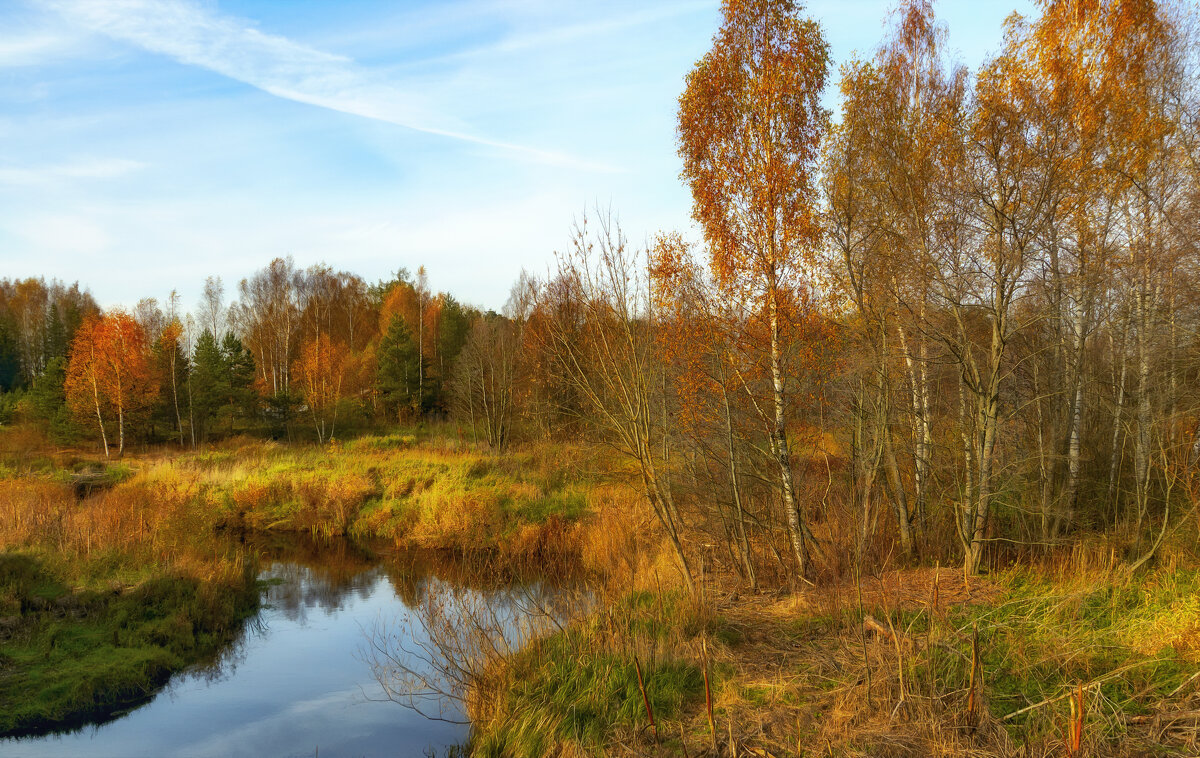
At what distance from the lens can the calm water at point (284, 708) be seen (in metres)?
6.33

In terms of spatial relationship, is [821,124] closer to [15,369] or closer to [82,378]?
[82,378]

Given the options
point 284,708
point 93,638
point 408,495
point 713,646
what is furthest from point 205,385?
point 713,646

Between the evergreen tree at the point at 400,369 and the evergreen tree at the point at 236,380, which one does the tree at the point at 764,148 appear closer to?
the evergreen tree at the point at 400,369

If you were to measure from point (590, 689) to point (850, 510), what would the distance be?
4.93 m

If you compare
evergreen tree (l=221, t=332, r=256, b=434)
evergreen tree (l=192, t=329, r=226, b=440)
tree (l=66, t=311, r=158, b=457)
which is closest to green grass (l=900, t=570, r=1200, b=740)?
tree (l=66, t=311, r=158, b=457)

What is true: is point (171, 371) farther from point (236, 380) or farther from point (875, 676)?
point (875, 676)

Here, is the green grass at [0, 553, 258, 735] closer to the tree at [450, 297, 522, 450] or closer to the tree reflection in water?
the tree reflection in water

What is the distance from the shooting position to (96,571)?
9.88 metres

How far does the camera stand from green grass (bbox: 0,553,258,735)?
268 inches

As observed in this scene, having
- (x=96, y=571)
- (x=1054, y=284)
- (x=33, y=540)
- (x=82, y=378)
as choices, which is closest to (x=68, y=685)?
(x=96, y=571)

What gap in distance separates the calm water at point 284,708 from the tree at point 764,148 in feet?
16.6

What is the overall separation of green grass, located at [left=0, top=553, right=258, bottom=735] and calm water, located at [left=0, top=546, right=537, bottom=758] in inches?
11.5

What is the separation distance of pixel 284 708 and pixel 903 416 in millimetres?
9176

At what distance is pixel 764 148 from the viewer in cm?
865
